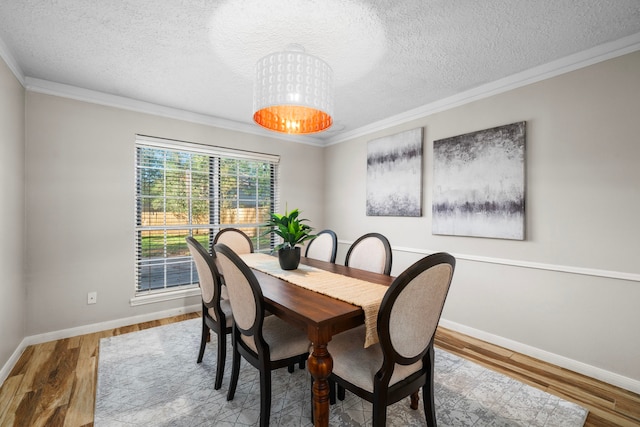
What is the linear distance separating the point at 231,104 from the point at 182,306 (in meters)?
2.42

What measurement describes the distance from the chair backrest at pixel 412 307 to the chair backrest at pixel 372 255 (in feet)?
3.26

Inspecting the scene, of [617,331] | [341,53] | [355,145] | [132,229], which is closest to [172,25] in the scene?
[341,53]

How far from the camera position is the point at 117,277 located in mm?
3080

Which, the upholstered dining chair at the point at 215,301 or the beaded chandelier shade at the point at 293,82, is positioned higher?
the beaded chandelier shade at the point at 293,82

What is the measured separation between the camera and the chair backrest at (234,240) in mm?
3090

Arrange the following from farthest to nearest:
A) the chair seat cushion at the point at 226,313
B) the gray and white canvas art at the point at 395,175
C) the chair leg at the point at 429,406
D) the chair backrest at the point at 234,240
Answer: the gray and white canvas art at the point at 395,175, the chair backrest at the point at 234,240, the chair seat cushion at the point at 226,313, the chair leg at the point at 429,406

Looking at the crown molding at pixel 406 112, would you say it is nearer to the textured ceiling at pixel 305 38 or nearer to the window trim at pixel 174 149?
the textured ceiling at pixel 305 38

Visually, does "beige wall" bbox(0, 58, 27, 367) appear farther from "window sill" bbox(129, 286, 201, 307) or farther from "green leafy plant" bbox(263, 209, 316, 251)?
"green leafy plant" bbox(263, 209, 316, 251)

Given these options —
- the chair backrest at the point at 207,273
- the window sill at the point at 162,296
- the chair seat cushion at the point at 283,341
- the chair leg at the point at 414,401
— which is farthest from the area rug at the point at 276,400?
the window sill at the point at 162,296

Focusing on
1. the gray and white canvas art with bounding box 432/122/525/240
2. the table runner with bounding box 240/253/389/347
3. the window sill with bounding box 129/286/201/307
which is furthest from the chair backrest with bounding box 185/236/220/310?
the gray and white canvas art with bounding box 432/122/525/240

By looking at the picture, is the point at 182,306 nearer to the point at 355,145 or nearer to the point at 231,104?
the point at 231,104

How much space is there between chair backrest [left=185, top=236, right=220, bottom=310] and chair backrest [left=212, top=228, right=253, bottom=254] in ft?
3.04

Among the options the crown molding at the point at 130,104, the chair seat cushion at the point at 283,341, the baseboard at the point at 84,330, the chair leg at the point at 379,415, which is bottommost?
the baseboard at the point at 84,330

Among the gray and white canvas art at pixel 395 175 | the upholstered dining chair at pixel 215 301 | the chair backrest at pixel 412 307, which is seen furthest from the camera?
the gray and white canvas art at pixel 395 175
